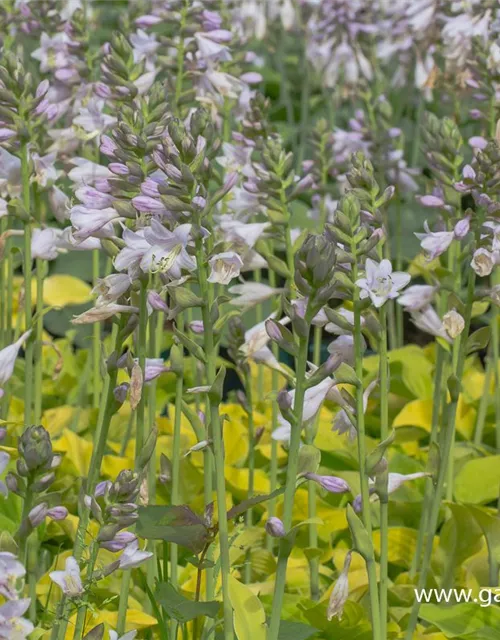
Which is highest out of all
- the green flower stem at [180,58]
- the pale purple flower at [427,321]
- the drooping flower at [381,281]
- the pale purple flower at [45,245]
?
the green flower stem at [180,58]

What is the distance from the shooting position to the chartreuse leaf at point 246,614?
125 cm

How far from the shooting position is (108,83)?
1.63m

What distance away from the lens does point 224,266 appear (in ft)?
3.83

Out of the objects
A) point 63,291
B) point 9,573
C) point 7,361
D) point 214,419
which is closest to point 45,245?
point 7,361

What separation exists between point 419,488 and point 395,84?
246cm

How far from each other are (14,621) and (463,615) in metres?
0.80

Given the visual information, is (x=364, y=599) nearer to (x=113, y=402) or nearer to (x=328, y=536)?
(x=328, y=536)

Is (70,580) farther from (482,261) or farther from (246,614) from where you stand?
(482,261)

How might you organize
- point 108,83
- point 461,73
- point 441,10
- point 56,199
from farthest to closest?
point 441,10, point 461,73, point 56,199, point 108,83

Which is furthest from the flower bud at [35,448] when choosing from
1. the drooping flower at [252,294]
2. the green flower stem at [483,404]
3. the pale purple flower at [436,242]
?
the green flower stem at [483,404]

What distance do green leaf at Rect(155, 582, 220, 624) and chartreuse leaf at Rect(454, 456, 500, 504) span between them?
940 mm

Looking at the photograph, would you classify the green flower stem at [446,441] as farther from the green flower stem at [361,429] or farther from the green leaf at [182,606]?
the green leaf at [182,606]

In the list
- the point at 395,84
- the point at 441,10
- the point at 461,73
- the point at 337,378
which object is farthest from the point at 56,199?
the point at 395,84

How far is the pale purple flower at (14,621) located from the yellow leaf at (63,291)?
2.32 m
